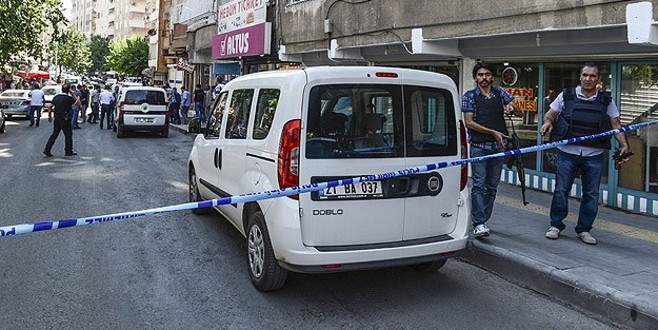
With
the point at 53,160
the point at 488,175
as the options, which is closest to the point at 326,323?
the point at 488,175

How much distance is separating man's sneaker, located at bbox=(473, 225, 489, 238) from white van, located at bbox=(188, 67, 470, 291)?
1242 millimetres

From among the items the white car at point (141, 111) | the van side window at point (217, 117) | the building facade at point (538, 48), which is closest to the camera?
the van side window at point (217, 117)

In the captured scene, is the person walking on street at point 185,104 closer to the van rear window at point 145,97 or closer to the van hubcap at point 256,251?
the van rear window at point 145,97

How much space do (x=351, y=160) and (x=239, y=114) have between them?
1692mm

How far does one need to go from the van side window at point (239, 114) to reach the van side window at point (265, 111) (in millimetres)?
277

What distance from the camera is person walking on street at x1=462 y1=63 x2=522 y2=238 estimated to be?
6.21 m

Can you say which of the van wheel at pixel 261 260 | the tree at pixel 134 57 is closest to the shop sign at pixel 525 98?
the van wheel at pixel 261 260

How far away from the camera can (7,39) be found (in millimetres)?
25844

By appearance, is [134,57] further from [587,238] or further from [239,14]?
[587,238]

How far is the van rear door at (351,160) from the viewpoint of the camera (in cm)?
455

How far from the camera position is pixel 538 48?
940 cm

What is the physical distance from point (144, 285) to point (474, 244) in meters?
3.21

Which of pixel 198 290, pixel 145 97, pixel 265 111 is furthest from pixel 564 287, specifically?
pixel 145 97

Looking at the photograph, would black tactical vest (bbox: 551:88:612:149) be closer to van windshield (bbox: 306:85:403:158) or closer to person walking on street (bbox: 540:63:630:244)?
person walking on street (bbox: 540:63:630:244)
